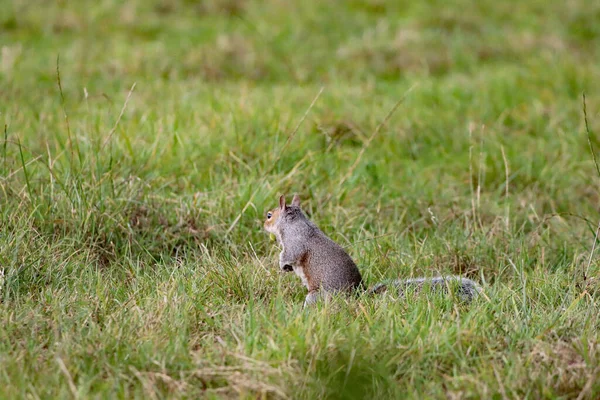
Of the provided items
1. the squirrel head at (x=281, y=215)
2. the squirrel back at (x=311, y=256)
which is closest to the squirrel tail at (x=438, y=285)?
the squirrel back at (x=311, y=256)

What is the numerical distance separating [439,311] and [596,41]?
692cm

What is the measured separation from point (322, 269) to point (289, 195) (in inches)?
51.1

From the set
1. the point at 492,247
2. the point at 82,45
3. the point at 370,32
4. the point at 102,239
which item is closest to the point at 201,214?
the point at 102,239

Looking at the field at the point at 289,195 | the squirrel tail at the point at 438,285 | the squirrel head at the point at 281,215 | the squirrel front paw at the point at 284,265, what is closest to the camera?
the field at the point at 289,195

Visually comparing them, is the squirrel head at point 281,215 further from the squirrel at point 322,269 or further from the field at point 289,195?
the field at point 289,195

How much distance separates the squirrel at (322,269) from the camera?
12.8 feet

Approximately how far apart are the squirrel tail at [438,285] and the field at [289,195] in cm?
9

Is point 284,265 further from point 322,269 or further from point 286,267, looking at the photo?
point 322,269

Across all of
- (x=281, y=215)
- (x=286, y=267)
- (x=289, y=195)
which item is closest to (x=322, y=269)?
(x=286, y=267)

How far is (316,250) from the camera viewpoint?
160 inches

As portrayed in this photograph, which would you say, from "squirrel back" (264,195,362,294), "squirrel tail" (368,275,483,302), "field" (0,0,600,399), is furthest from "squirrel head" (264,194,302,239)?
"squirrel tail" (368,275,483,302)

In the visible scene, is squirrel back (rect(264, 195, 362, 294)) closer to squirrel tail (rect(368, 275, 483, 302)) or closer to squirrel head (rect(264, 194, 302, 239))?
squirrel head (rect(264, 194, 302, 239))

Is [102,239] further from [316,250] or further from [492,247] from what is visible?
[492,247]

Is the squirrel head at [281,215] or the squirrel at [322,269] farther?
the squirrel head at [281,215]
